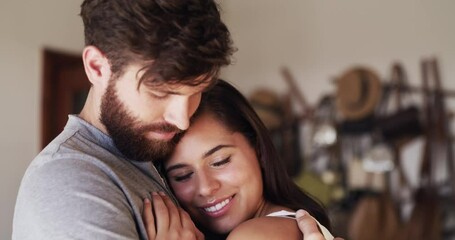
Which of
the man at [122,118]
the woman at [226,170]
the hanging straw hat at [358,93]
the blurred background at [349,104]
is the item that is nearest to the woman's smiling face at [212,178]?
the woman at [226,170]

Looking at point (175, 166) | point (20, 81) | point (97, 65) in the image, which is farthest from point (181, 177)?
point (20, 81)

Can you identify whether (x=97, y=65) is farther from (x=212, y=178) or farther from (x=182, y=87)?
(x=212, y=178)

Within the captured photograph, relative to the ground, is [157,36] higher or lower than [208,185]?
higher

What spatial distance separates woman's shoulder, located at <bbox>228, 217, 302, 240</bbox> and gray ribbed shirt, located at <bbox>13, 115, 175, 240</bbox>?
0.63 ft

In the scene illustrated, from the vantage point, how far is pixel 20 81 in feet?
10.5

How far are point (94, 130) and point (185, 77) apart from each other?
21 centimetres

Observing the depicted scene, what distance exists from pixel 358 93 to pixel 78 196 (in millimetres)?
3010

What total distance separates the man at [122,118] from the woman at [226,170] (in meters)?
0.18

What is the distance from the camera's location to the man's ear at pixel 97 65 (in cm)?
97

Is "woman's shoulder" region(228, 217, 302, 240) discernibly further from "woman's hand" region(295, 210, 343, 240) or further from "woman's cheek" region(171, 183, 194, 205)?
"woman's cheek" region(171, 183, 194, 205)

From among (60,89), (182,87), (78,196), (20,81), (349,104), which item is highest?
(182,87)

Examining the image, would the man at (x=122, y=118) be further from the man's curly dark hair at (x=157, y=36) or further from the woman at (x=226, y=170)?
the woman at (x=226, y=170)

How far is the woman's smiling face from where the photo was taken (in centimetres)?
125

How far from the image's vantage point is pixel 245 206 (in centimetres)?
129
